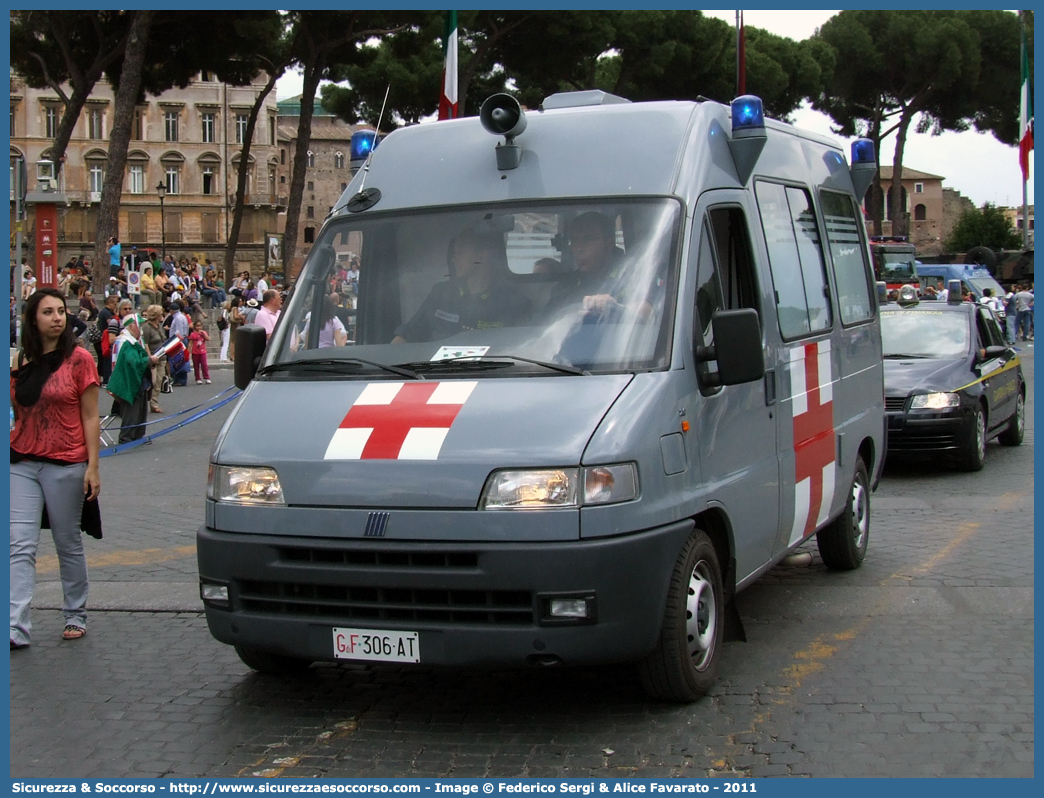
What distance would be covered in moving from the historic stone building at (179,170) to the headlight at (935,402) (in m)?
76.6

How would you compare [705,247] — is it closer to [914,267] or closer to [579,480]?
[579,480]

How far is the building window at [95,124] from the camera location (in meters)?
84.1

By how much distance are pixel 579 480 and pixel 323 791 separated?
4.64 ft

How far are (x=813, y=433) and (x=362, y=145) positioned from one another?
287 centimetres

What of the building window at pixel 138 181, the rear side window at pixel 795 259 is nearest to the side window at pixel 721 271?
the rear side window at pixel 795 259

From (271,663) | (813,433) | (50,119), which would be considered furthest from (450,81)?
(50,119)

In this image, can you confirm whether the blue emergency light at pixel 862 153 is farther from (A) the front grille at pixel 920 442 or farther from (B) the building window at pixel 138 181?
(B) the building window at pixel 138 181

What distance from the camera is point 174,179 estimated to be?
89188 millimetres

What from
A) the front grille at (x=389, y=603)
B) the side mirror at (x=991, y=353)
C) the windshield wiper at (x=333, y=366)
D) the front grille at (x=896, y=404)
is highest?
the windshield wiper at (x=333, y=366)

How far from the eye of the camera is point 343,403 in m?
5.24

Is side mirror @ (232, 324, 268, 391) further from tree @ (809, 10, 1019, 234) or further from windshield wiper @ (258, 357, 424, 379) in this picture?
tree @ (809, 10, 1019, 234)

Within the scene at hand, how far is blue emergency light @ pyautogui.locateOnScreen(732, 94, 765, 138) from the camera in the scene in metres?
6.19

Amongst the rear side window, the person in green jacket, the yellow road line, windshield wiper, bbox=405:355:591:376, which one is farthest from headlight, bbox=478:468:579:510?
the person in green jacket

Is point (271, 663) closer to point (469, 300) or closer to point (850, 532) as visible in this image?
point (469, 300)
